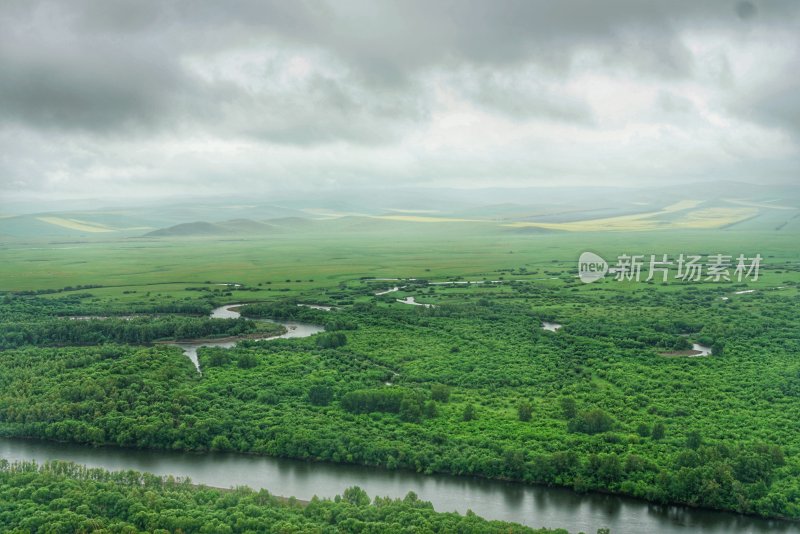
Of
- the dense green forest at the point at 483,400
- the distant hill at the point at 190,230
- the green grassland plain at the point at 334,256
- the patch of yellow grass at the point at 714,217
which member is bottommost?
the dense green forest at the point at 483,400

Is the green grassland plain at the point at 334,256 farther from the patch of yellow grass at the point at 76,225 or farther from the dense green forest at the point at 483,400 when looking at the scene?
the patch of yellow grass at the point at 76,225

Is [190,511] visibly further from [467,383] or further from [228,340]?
[228,340]

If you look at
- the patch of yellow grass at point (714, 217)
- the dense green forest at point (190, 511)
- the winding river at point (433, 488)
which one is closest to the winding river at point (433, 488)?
the winding river at point (433, 488)

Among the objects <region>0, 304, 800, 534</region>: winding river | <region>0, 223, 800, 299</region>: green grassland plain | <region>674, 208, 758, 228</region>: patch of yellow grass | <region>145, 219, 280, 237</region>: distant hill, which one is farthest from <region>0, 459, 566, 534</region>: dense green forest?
<region>145, 219, 280, 237</region>: distant hill

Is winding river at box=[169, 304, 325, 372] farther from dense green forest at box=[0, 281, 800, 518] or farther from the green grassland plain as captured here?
the green grassland plain

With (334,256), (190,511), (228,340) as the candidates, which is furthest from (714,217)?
(190,511)

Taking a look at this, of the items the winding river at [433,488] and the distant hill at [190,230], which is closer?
the winding river at [433,488]
